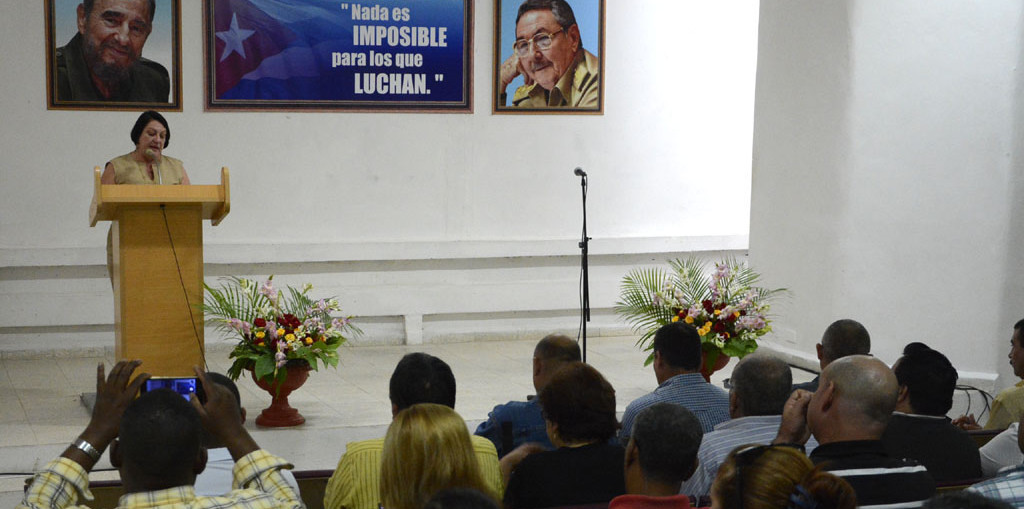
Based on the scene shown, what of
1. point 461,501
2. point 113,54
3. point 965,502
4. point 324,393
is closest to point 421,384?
point 461,501

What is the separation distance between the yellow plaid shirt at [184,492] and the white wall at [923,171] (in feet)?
16.9

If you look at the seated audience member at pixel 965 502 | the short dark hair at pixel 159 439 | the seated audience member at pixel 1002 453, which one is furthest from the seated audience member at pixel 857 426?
the short dark hair at pixel 159 439

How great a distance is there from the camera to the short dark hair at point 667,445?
277cm

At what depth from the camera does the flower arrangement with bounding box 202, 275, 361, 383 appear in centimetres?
575

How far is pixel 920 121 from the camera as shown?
21.9 ft

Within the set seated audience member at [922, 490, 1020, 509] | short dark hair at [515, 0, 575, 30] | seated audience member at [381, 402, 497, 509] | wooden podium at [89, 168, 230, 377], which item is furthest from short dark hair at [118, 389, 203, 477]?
short dark hair at [515, 0, 575, 30]

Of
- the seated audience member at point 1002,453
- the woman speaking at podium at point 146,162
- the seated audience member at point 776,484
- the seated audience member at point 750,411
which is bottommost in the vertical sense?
the seated audience member at point 1002,453

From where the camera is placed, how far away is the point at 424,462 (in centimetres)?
246

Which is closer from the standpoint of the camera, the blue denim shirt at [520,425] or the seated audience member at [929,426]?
the seated audience member at [929,426]

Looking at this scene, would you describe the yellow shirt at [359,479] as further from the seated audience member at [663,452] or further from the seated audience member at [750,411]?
the seated audience member at [750,411]

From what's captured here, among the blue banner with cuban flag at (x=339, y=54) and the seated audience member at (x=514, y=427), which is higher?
the blue banner with cuban flag at (x=339, y=54)

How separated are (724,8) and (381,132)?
10.4 feet

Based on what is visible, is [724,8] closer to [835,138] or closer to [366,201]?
[835,138]

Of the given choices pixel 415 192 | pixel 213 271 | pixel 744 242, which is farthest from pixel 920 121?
pixel 213 271
